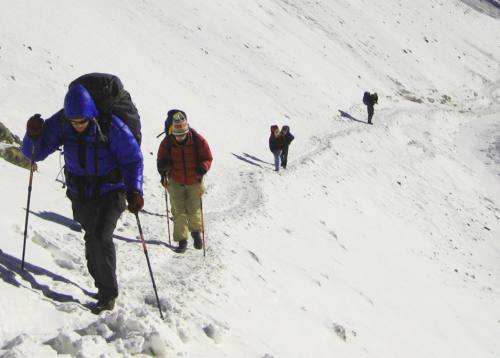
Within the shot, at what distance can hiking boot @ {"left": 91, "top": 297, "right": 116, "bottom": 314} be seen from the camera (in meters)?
5.73

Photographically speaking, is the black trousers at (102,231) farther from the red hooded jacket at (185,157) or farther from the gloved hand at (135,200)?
the red hooded jacket at (185,157)

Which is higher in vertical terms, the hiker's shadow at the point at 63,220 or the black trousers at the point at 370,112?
the black trousers at the point at 370,112

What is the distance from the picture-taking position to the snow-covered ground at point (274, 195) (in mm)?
6387

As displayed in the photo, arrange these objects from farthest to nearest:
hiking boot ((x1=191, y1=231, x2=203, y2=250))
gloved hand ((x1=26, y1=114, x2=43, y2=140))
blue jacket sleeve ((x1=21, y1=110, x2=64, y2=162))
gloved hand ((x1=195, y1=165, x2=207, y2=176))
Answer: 1. hiking boot ((x1=191, y1=231, x2=203, y2=250))
2. gloved hand ((x1=195, y1=165, x2=207, y2=176))
3. blue jacket sleeve ((x1=21, y1=110, x2=64, y2=162))
4. gloved hand ((x1=26, y1=114, x2=43, y2=140))

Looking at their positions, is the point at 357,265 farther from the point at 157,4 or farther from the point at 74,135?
the point at 157,4

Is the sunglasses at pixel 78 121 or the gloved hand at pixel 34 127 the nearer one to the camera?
the sunglasses at pixel 78 121

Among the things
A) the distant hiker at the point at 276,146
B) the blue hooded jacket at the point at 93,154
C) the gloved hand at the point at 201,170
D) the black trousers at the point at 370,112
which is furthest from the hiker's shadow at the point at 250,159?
the blue hooded jacket at the point at 93,154

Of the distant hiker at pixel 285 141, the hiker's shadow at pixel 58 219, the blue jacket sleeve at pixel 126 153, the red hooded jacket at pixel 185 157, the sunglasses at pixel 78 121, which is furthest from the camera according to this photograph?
the distant hiker at pixel 285 141

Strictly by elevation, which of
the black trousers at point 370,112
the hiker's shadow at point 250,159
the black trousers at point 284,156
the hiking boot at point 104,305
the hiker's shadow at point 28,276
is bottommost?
the hiker's shadow at point 250,159

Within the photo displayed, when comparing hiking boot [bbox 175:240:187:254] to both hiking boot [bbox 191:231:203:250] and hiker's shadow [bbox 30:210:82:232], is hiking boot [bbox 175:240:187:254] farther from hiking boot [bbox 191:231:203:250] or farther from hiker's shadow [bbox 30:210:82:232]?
hiker's shadow [bbox 30:210:82:232]

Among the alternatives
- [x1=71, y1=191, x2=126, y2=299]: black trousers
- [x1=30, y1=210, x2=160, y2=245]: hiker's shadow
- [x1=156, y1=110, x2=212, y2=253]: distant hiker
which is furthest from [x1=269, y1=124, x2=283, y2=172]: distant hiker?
[x1=71, y1=191, x2=126, y2=299]: black trousers

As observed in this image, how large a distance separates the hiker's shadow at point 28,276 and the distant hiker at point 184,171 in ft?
10.3

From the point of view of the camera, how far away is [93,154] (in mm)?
5559

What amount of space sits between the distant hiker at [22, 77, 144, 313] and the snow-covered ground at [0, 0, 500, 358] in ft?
1.78
